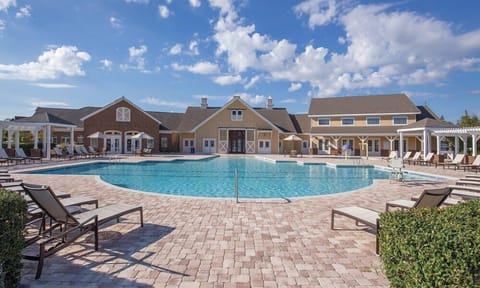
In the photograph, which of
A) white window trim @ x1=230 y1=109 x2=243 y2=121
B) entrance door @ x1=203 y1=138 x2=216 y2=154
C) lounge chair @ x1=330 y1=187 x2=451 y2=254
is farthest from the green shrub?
white window trim @ x1=230 y1=109 x2=243 y2=121

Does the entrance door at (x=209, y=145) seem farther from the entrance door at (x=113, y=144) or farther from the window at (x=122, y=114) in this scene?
the entrance door at (x=113, y=144)

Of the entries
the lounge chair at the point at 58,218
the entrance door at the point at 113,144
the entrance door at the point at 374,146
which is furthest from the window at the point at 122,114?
the lounge chair at the point at 58,218

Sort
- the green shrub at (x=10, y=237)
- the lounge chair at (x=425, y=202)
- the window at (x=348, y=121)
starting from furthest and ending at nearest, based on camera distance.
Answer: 1. the window at (x=348, y=121)
2. the lounge chair at (x=425, y=202)
3. the green shrub at (x=10, y=237)

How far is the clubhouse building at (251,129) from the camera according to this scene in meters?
32.2

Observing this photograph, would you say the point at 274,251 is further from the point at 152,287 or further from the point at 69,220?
the point at 69,220

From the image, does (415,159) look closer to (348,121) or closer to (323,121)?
(348,121)

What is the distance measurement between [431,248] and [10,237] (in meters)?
3.89

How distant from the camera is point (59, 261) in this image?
3.88 meters

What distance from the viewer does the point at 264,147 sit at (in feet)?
113

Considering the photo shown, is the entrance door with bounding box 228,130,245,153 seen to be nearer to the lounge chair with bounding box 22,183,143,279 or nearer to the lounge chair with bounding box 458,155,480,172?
the lounge chair with bounding box 458,155,480,172

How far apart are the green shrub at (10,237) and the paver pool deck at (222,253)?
0.43 meters

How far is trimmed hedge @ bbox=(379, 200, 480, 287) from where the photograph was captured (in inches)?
89.2

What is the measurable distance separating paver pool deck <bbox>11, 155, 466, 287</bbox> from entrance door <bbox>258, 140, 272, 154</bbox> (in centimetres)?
2737

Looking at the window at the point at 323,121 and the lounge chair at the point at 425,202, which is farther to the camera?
the window at the point at 323,121
